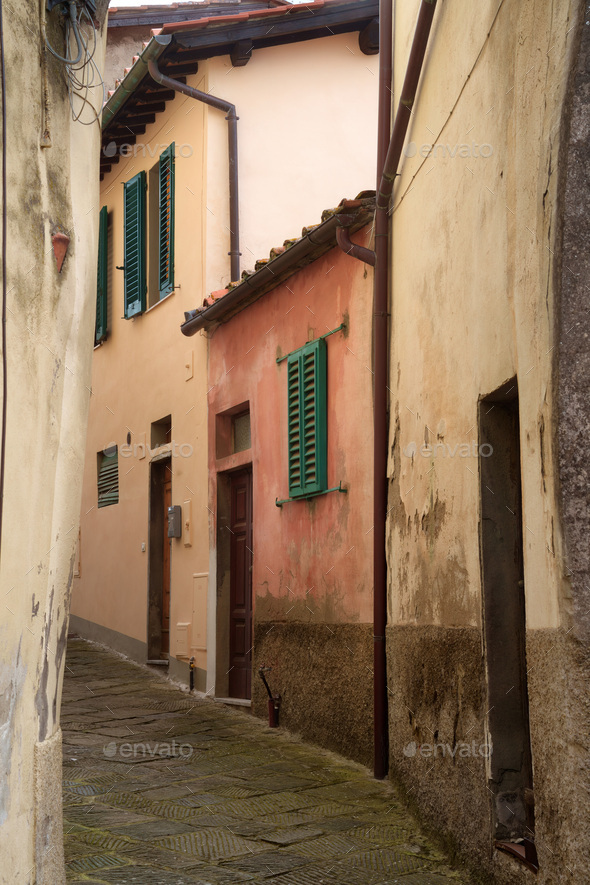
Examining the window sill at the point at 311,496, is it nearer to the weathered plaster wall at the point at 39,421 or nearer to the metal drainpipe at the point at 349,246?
the metal drainpipe at the point at 349,246

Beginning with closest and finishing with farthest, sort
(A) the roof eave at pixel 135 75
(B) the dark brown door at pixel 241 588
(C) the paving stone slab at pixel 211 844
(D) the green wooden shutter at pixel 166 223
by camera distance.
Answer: (C) the paving stone slab at pixel 211 844
(B) the dark brown door at pixel 241 588
(A) the roof eave at pixel 135 75
(D) the green wooden shutter at pixel 166 223

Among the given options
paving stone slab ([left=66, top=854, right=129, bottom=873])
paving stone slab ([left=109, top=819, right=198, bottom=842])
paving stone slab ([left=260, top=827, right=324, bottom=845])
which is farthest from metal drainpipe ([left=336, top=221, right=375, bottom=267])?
paving stone slab ([left=66, top=854, right=129, bottom=873])

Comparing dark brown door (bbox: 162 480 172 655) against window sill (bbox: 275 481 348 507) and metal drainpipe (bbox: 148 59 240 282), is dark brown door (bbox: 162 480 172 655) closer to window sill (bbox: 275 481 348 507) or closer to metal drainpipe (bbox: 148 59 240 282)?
metal drainpipe (bbox: 148 59 240 282)

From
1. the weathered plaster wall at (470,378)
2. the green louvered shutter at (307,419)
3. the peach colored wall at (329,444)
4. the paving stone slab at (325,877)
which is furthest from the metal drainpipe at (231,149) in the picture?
the paving stone slab at (325,877)

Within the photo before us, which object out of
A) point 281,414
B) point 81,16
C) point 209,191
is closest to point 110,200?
point 209,191

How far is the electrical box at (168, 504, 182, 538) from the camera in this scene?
35.3 feet

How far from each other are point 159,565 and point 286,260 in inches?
188

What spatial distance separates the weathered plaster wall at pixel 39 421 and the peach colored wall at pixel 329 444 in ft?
10.0

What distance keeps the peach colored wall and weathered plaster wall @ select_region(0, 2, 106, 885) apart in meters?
3.06

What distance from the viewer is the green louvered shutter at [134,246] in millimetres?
12180

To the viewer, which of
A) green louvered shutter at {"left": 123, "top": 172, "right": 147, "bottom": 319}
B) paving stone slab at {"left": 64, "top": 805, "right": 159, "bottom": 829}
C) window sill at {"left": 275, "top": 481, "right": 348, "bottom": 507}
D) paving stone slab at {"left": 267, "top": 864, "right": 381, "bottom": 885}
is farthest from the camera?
green louvered shutter at {"left": 123, "top": 172, "right": 147, "bottom": 319}

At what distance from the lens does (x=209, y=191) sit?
10.5 meters

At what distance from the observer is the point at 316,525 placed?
7.86 metres

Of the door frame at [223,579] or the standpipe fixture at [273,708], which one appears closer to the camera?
the standpipe fixture at [273,708]
